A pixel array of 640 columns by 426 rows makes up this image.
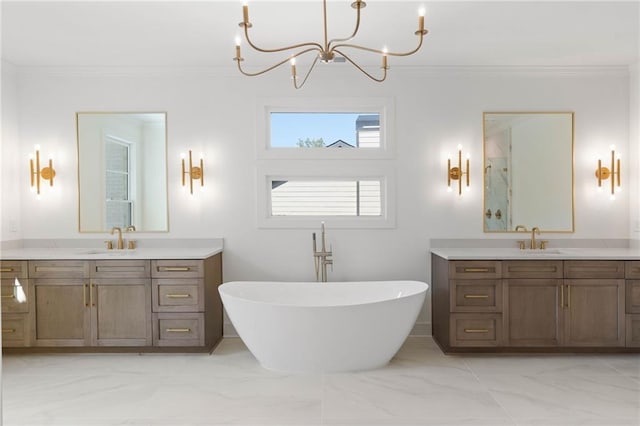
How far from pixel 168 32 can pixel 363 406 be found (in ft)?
9.73

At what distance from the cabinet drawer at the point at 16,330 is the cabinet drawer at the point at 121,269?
0.69 meters

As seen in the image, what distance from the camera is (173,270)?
3.81 metres

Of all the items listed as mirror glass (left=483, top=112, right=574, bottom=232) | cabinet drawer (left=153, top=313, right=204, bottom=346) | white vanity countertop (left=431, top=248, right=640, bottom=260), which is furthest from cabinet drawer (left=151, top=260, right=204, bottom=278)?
mirror glass (left=483, top=112, right=574, bottom=232)

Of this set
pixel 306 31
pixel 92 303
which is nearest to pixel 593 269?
pixel 306 31

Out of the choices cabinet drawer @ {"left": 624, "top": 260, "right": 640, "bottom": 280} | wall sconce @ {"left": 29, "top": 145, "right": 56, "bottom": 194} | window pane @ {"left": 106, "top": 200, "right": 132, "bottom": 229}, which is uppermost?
wall sconce @ {"left": 29, "top": 145, "right": 56, "bottom": 194}

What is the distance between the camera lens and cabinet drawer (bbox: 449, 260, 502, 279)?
148 inches

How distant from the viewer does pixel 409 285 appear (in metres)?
3.89

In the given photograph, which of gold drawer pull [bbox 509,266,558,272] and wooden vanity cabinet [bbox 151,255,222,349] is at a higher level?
gold drawer pull [bbox 509,266,558,272]

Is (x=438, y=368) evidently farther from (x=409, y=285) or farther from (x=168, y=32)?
(x=168, y=32)

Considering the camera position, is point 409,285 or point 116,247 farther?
point 116,247

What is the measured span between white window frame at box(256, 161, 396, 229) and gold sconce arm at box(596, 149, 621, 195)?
6.21ft

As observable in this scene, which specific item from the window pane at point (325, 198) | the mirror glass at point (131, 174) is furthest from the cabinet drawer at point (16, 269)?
the window pane at point (325, 198)

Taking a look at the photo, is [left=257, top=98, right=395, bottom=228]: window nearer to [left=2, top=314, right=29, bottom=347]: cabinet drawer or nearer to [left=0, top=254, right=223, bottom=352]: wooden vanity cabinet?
[left=0, top=254, right=223, bottom=352]: wooden vanity cabinet

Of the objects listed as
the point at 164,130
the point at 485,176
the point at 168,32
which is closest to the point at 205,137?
the point at 164,130
